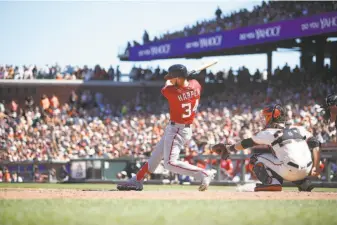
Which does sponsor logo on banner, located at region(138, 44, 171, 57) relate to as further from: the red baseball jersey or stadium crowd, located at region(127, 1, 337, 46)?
the red baseball jersey

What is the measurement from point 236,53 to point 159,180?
19980 mm

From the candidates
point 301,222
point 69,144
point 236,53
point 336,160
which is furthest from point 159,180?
point 236,53

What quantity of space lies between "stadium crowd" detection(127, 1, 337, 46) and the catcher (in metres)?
17.4

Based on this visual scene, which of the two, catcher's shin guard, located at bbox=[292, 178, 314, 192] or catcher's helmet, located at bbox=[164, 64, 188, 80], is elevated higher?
catcher's helmet, located at bbox=[164, 64, 188, 80]

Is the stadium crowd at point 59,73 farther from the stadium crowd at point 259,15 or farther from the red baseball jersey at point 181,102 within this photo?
the red baseball jersey at point 181,102

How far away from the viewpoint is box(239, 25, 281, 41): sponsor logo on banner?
2970cm

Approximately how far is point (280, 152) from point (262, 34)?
68.6 feet

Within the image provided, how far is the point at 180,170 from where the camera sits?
34.0ft

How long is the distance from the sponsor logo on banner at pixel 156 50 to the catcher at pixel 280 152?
26580 millimetres

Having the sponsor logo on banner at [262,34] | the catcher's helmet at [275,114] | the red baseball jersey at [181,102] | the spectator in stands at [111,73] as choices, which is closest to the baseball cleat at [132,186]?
the red baseball jersey at [181,102]

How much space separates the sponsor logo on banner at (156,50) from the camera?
37.1 meters

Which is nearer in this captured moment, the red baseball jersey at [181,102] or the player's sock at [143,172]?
the red baseball jersey at [181,102]

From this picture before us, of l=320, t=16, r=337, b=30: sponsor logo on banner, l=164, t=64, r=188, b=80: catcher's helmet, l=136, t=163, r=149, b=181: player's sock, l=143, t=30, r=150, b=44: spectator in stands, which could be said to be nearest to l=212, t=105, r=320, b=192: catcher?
l=136, t=163, r=149, b=181: player's sock

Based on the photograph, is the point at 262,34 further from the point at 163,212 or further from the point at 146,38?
the point at 163,212
